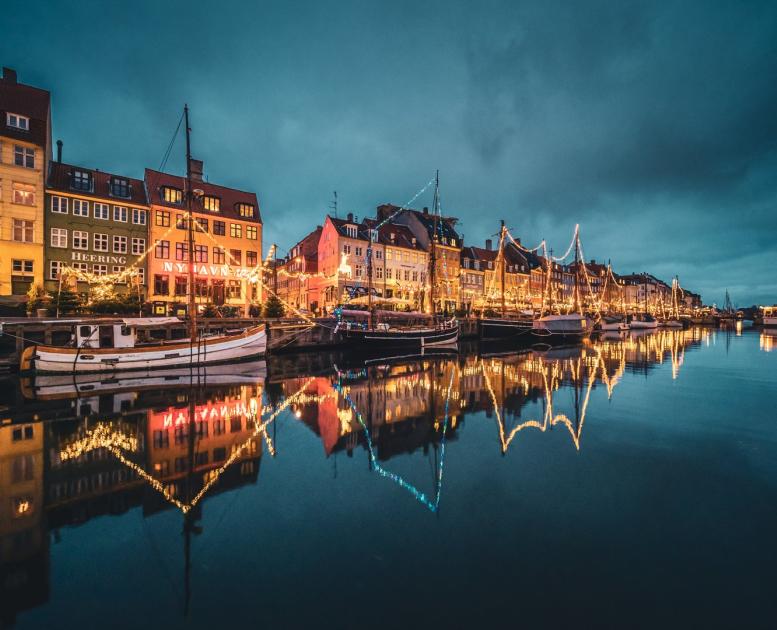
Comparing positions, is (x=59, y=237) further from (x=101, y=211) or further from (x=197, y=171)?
(x=197, y=171)

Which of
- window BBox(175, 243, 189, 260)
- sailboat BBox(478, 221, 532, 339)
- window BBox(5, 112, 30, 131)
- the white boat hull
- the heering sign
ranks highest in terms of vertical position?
window BBox(5, 112, 30, 131)

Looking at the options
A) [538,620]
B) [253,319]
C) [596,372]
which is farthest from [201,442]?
[253,319]

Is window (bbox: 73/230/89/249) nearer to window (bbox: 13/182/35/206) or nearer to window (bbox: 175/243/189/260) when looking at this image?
window (bbox: 13/182/35/206)

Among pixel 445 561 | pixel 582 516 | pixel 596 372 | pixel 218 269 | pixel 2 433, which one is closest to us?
pixel 445 561

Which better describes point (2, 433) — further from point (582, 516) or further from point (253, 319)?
point (253, 319)

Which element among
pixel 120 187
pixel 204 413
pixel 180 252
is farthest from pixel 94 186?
pixel 204 413

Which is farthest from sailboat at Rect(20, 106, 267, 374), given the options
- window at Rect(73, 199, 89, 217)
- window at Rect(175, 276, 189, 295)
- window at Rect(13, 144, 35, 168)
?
window at Rect(13, 144, 35, 168)

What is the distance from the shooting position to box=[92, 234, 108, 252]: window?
3500cm

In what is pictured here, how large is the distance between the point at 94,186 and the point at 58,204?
3.56 meters

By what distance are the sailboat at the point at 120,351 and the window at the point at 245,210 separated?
67.9 ft

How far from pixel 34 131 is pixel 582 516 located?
45.6 metres

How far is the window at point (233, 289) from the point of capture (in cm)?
4066

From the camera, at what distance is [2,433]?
1038 cm

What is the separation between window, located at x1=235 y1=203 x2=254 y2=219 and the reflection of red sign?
3368cm
